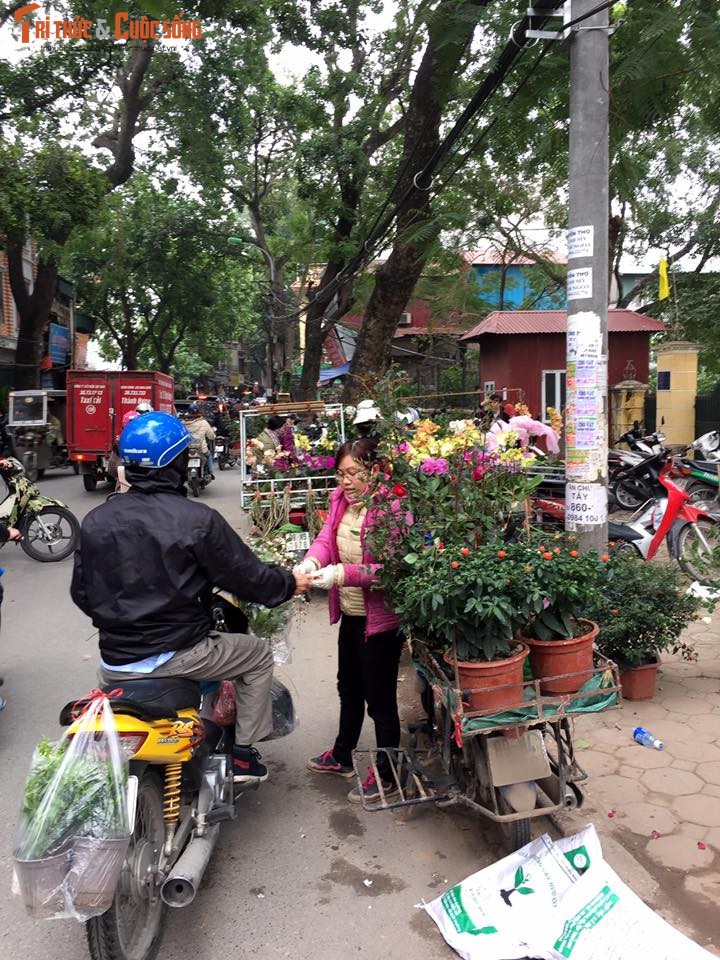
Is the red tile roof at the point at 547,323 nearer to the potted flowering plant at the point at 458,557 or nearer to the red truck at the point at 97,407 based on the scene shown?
the red truck at the point at 97,407

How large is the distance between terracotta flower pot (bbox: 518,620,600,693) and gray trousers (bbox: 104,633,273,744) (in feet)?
3.42

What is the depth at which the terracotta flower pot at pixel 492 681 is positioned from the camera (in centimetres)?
266

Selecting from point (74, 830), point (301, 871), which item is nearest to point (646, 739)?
point (301, 871)

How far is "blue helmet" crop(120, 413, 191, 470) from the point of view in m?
2.58

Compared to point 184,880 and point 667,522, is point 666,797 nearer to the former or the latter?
point 184,880

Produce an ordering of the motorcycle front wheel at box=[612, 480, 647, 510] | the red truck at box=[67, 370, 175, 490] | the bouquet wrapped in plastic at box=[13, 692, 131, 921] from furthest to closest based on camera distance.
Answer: the red truck at box=[67, 370, 175, 490] < the motorcycle front wheel at box=[612, 480, 647, 510] < the bouquet wrapped in plastic at box=[13, 692, 131, 921]

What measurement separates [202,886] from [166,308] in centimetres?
2787

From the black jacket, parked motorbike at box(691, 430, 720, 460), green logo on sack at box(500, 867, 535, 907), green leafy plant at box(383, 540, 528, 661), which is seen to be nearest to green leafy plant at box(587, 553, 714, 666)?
green leafy plant at box(383, 540, 528, 661)

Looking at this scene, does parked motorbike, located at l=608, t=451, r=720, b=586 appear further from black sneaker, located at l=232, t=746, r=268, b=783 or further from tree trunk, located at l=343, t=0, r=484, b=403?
black sneaker, located at l=232, t=746, r=268, b=783

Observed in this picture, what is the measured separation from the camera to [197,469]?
1436 centimetres

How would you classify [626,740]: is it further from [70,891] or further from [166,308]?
[166,308]

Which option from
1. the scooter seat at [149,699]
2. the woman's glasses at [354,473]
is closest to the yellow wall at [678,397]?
the woman's glasses at [354,473]

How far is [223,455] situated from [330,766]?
1769 centimetres

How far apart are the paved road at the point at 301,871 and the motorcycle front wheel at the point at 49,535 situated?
400 cm
